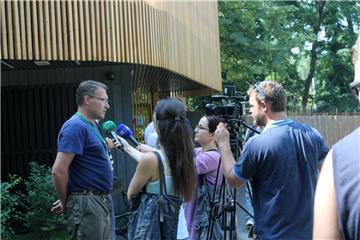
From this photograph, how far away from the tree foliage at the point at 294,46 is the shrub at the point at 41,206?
14.9m

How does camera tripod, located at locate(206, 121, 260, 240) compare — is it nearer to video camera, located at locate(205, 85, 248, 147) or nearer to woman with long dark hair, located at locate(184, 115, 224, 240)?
woman with long dark hair, located at locate(184, 115, 224, 240)

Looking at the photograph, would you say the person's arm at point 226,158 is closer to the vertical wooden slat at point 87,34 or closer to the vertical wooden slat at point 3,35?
the vertical wooden slat at point 3,35

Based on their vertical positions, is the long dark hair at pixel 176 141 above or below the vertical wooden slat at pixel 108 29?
below

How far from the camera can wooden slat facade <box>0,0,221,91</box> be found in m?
7.53

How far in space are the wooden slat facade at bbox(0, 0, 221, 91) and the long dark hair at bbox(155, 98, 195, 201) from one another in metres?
4.21

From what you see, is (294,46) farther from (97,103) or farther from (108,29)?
(97,103)

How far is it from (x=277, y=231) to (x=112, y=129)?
2536 mm

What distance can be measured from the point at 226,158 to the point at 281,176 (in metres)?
0.39

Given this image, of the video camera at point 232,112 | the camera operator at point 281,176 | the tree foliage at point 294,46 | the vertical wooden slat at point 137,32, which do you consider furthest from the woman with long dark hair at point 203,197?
the tree foliage at point 294,46

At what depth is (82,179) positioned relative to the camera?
4.72 metres

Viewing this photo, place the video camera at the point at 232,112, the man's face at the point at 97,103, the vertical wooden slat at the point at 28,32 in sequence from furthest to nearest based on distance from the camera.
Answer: the vertical wooden slat at the point at 28,32, the man's face at the point at 97,103, the video camera at the point at 232,112

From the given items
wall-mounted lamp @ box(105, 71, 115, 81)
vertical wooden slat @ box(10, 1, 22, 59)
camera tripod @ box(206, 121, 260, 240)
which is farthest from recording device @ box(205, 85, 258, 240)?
wall-mounted lamp @ box(105, 71, 115, 81)

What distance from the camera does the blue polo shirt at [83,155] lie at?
4.62 m

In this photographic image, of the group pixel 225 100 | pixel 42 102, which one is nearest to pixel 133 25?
pixel 42 102
